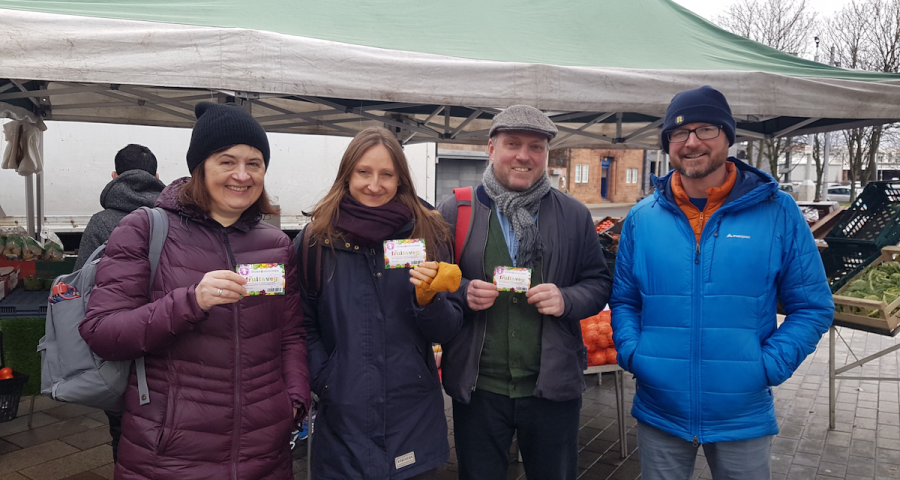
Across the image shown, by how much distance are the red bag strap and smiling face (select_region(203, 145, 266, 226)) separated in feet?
2.61

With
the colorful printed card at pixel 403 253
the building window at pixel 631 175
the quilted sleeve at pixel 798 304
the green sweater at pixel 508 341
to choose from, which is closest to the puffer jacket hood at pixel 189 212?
the colorful printed card at pixel 403 253

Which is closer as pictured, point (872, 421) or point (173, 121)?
point (872, 421)

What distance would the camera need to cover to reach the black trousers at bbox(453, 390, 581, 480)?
89.0 inches

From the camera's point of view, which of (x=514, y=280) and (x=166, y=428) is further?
(x=514, y=280)

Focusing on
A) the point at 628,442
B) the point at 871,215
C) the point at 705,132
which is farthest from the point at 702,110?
the point at 871,215

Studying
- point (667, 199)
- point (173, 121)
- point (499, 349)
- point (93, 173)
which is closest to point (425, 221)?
point (499, 349)

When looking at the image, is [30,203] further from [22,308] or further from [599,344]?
[599,344]

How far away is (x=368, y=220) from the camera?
1.97 meters

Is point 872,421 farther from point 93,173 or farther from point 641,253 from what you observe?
point 93,173

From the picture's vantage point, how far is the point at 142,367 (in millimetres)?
1744

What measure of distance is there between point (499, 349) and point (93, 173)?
29.0 feet

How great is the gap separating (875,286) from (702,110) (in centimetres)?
274

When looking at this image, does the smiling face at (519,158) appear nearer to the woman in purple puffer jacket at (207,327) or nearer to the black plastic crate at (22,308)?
the woman in purple puffer jacket at (207,327)

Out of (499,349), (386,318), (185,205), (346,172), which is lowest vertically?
(499,349)
